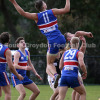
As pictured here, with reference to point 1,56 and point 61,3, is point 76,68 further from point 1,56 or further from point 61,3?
point 61,3

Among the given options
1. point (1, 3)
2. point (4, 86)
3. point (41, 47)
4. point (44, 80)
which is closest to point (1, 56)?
point (4, 86)

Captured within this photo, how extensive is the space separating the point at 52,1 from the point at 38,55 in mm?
4161

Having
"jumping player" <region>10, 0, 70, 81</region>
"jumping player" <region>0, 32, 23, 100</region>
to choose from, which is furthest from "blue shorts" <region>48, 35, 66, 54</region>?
"jumping player" <region>0, 32, 23, 100</region>

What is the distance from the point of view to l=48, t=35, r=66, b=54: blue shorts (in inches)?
325

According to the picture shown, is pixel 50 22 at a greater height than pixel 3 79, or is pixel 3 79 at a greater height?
pixel 50 22

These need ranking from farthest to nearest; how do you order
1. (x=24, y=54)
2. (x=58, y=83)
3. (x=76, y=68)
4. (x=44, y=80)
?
(x=44, y=80)
(x=24, y=54)
(x=58, y=83)
(x=76, y=68)

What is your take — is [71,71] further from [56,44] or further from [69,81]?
[56,44]

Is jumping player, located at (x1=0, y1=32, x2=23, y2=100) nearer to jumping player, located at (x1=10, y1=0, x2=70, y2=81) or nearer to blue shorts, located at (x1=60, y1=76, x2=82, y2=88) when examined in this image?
jumping player, located at (x1=10, y1=0, x2=70, y2=81)

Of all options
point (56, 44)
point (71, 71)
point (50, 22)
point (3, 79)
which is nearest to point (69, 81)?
point (71, 71)

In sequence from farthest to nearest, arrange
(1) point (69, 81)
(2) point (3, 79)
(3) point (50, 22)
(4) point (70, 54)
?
(2) point (3, 79) → (3) point (50, 22) → (4) point (70, 54) → (1) point (69, 81)

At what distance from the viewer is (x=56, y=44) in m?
8.30

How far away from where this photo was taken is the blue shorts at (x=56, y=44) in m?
8.26

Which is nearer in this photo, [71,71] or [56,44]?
[71,71]

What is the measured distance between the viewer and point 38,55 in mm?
22281
